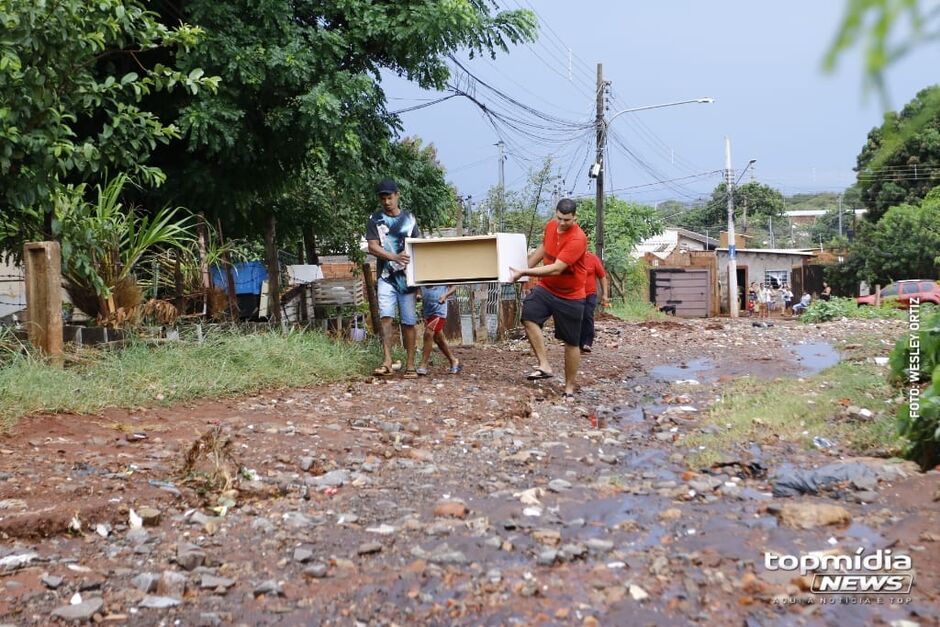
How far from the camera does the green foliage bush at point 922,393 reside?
3789mm

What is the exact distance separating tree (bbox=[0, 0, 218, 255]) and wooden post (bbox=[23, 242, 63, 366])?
1.20ft

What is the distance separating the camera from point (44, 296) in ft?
20.4

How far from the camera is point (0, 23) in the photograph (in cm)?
572

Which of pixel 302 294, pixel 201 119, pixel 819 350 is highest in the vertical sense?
pixel 201 119

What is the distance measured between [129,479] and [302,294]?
7710 mm

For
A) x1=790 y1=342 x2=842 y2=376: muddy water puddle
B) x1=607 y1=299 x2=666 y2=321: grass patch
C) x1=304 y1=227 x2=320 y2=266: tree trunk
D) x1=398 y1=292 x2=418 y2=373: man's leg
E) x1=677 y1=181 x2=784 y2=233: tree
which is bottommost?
x1=790 y1=342 x2=842 y2=376: muddy water puddle

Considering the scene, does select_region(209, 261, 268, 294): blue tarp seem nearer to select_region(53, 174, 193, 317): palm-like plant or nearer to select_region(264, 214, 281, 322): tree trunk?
select_region(264, 214, 281, 322): tree trunk

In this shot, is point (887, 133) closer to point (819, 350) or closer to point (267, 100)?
point (267, 100)

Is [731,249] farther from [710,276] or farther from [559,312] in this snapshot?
[559,312]

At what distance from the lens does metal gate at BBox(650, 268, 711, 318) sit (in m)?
34.3

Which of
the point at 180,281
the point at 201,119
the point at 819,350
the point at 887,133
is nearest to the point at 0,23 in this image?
the point at 201,119

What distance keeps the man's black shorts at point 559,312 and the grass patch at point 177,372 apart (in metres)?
1.67

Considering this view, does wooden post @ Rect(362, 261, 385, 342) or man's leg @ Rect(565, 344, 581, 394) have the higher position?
wooden post @ Rect(362, 261, 385, 342)

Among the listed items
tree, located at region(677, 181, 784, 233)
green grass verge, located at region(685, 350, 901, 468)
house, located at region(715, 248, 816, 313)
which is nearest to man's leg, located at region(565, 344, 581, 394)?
green grass verge, located at region(685, 350, 901, 468)
